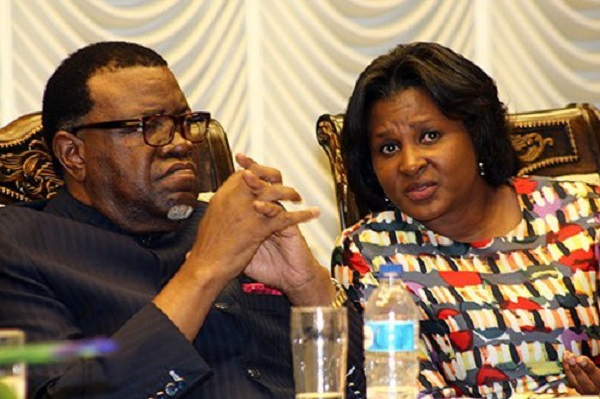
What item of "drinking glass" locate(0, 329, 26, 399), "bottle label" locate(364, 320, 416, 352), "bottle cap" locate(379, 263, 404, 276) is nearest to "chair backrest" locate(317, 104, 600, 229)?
"bottle cap" locate(379, 263, 404, 276)

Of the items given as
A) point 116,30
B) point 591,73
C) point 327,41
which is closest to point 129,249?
point 116,30

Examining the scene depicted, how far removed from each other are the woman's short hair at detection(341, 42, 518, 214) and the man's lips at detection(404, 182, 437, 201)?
0.18 meters

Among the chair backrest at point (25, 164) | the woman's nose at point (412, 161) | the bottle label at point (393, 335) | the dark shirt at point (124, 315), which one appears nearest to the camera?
the bottle label at point (393, 335)

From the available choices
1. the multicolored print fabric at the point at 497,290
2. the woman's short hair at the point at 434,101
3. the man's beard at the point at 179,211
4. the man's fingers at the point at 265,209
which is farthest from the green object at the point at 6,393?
the woman's short hair at the point at 434,101

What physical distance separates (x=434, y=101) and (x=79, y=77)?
0.83 m

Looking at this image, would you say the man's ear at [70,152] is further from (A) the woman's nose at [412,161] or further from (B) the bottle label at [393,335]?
(B) the bottle label at [393,335]

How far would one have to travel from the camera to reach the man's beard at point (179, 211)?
7.91 feet

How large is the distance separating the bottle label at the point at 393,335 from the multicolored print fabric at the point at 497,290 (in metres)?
0.75

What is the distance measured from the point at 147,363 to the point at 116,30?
5.45ft

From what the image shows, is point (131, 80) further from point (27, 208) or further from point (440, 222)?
point (440, 222)

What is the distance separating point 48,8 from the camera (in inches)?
136

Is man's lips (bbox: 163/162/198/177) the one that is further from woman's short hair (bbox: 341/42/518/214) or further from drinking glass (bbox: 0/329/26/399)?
drinking glass (bbox: 0/329/26/399)

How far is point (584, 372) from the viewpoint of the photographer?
234cm

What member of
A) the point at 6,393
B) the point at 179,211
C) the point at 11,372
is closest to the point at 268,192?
the point at 179,211
